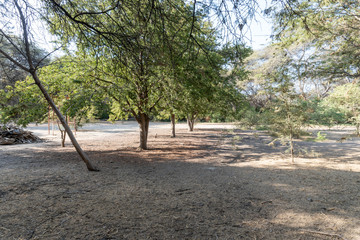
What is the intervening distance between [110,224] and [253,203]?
229 cm

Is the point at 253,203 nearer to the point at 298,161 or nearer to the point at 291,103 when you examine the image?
the point at 291,103

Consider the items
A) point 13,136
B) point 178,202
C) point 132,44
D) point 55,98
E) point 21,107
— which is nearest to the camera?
point 132,44

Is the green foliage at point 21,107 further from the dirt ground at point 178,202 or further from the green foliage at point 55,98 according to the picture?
the dirt ground at point 178,202

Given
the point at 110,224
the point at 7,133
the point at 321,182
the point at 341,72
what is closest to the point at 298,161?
the point at 321,182

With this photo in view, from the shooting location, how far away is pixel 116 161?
708cm

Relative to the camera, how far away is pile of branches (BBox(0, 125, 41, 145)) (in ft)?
35.4

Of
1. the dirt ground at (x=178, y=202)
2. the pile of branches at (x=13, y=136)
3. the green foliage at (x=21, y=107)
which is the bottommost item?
the dirt ground at (x=178, y=202)

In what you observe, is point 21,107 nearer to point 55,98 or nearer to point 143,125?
point 55,98

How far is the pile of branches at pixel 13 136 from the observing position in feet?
35.4

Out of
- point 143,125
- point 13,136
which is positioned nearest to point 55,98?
point 143,125

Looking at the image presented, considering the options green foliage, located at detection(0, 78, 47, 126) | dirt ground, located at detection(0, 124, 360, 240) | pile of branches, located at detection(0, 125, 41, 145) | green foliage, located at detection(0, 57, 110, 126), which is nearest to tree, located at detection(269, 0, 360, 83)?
dirt ground, located at detection(0, 124, 360, 240)

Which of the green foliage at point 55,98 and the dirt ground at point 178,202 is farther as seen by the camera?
the green foliage at point 55,98

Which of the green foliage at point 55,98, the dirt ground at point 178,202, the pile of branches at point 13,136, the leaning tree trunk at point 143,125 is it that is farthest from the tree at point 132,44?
the pile of branches at point 13,136

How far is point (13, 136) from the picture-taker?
11.4m
